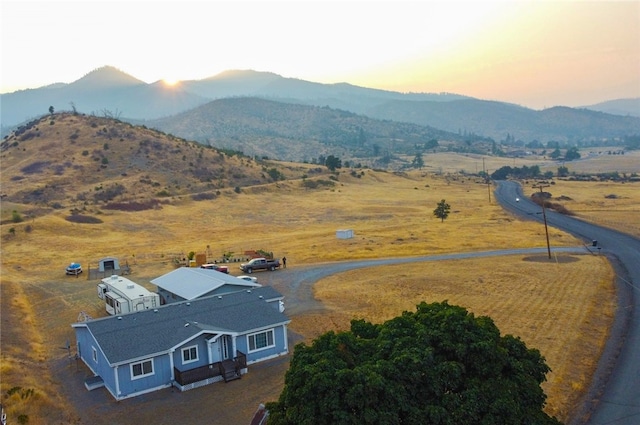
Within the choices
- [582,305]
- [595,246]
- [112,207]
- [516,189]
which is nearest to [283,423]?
[582,305]

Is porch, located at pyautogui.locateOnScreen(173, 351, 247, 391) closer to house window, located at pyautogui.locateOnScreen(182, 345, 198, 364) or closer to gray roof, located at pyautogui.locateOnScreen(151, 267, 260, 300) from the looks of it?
house window, located at pyautogui.locateOnScreen(182, 345, 198, 364)

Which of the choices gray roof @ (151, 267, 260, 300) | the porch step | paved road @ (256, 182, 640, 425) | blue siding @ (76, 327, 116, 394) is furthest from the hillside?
the porch step

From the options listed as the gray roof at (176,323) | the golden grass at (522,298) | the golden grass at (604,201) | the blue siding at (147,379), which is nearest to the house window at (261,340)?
the gray roof at (176,323)

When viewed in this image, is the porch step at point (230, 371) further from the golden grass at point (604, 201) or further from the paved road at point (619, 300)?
the golden grass at point (604, 201)

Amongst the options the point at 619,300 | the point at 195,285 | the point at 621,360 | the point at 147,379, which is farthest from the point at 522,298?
the point at 147,379

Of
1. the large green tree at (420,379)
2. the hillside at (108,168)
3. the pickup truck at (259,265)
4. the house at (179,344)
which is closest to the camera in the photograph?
the large green tree at (420,379)

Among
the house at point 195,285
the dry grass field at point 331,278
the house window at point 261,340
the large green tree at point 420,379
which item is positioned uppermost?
the large green tree at point 420,379

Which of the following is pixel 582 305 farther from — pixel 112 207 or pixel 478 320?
pixel 112 207

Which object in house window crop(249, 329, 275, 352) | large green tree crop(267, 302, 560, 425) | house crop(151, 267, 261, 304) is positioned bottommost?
house window crop(249, 329, 275, 352)
